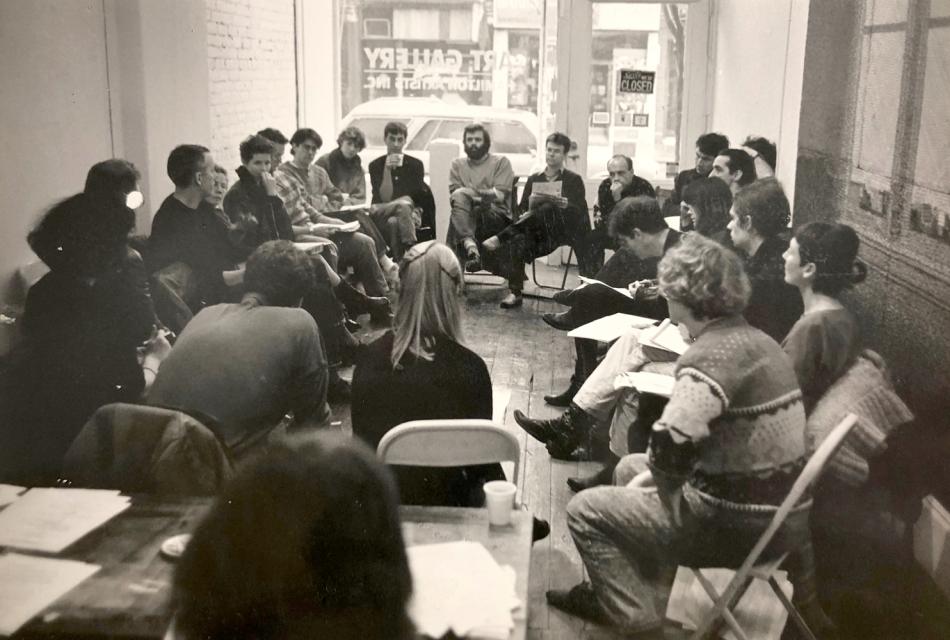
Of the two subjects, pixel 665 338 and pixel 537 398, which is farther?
pixel 537 398

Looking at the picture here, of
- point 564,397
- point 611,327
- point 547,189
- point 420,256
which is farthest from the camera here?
point 547,189

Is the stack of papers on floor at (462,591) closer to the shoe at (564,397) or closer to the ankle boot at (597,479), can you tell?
the ankle boot at (597,479)

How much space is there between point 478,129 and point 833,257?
181 inches

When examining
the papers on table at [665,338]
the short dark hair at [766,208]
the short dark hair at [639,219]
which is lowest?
the papers on table at [665,338]

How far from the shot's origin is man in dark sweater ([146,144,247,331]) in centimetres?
324

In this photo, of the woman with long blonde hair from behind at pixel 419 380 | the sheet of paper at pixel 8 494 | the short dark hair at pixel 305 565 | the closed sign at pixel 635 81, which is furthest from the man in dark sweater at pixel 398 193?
the short dark hair at pixel 305 565

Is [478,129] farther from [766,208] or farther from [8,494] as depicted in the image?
[8,494]

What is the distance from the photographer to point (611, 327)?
365 centimetres

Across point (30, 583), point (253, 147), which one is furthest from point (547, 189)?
point (30, 583)

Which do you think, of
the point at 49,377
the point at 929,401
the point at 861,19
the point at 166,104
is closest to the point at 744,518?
the point at 929,401

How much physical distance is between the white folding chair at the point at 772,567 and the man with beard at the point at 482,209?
8.15 feet

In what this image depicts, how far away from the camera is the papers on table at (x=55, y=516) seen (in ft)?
6.73

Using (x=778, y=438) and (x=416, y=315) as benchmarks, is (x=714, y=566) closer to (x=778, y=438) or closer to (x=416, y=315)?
(x=778, y=438)

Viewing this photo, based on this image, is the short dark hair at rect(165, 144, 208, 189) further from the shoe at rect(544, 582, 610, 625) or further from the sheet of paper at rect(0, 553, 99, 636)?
the shoe at rect(544, 582, 610, 625)
